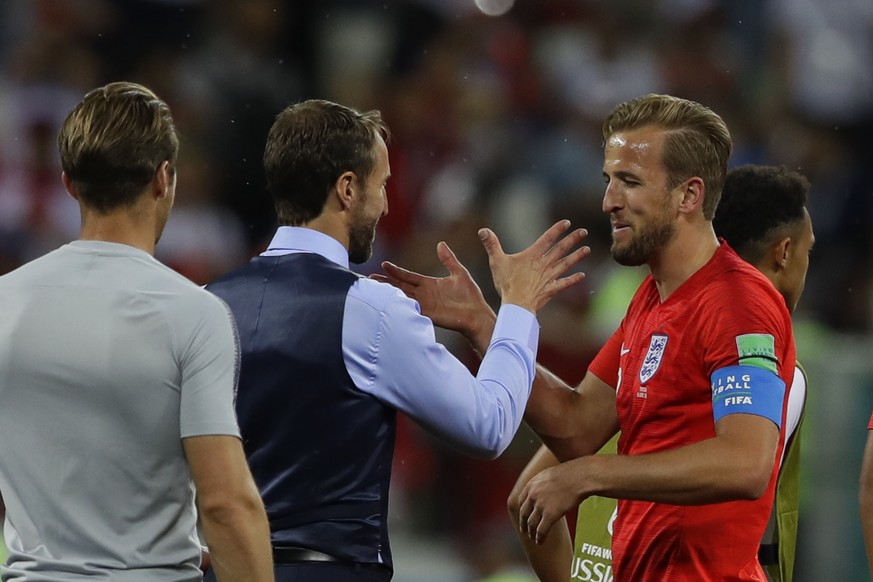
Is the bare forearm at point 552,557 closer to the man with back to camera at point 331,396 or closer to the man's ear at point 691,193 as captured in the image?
the man with back to camera at point 331,396

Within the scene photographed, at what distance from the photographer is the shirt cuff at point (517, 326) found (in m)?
3.10

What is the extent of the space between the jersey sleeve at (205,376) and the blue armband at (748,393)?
111 centimetres

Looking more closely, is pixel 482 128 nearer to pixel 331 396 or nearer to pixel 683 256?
pixel 683 256

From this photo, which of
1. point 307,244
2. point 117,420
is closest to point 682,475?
point 307,244

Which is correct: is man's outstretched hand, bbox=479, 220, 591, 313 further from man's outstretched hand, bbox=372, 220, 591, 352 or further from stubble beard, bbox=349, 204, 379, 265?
stubble beard, bbox=349, 204, 379, 265

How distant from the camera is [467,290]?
350 cm

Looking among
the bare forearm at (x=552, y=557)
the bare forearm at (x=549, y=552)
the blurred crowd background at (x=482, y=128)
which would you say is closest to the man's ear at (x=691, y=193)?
the bare forearm at (x=549, y=552)

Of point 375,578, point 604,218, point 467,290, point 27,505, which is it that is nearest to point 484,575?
point 604,218

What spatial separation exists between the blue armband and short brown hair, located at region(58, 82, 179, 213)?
4.27 feet

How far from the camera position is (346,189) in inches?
119

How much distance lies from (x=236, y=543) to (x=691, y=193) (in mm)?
1484

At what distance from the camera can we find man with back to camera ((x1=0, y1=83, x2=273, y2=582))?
7.82 ft

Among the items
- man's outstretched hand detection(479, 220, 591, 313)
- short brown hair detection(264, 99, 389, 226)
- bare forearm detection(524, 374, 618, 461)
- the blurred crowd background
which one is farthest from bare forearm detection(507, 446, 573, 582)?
the blurred crowd background

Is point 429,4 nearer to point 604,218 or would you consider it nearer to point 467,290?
point 604,218
